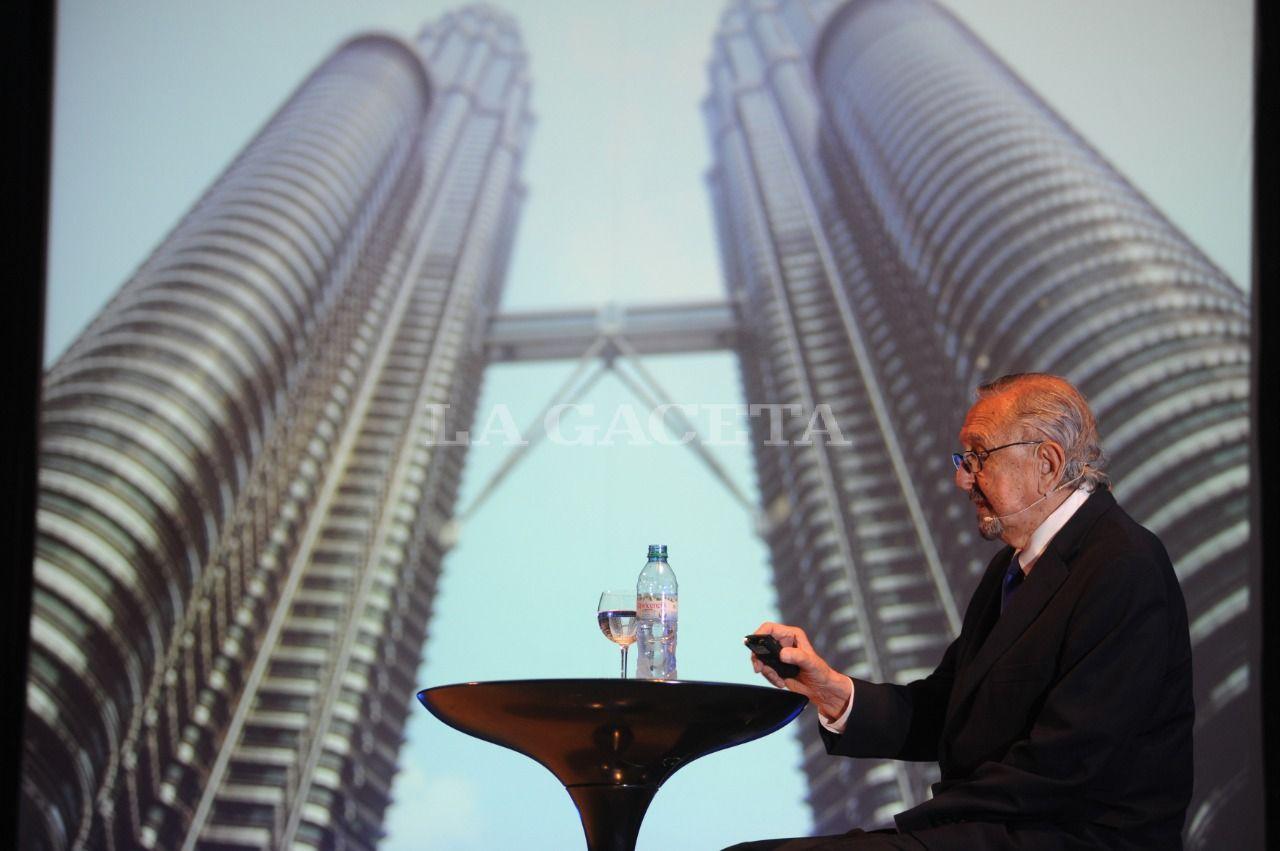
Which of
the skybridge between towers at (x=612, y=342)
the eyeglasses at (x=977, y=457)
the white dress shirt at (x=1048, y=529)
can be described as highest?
the skybridge between towers at (x=612, y=342)

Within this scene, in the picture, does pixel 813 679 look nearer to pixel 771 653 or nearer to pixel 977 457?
pixel 771 653

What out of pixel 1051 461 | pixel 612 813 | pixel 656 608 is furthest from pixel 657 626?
pixel 1051 461

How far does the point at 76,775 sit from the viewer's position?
6188 millimetres

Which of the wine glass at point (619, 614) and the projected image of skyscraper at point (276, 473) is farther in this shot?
the projected image of skyscraper at point (276, 473)

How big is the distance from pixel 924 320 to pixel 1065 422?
17.9 feet

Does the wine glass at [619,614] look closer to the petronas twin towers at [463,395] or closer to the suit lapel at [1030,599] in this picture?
the suit lapel at [1030,599]

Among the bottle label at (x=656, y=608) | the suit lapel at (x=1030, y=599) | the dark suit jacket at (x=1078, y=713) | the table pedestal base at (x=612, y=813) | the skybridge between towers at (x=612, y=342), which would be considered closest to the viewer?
the dark suit jacket at (x=1078, y=713)

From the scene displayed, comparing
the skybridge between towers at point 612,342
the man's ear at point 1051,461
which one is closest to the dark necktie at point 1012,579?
the man's ear at point 1051,461

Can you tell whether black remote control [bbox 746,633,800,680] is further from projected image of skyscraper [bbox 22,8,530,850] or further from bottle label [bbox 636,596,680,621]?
projected image of skyscraper [bbox 22,8,530,850]

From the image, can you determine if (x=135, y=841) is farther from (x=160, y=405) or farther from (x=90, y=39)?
(x=90, y=39)

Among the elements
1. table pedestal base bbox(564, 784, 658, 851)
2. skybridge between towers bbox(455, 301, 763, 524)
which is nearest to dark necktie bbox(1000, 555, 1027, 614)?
table pedestal base bbox(564, 784, 658, 851)

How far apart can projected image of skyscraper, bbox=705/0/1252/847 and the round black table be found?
336cm

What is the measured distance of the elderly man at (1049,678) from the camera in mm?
1435

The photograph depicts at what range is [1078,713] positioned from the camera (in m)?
1.43
